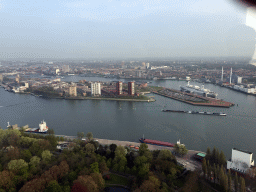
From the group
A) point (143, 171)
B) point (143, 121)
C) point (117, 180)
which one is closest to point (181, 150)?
point (143, 171)

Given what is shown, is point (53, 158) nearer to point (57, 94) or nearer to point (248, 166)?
point (248, 166)

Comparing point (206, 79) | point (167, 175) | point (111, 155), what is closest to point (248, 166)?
point (167, 175)

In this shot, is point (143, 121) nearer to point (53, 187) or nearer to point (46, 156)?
point (46, 156)

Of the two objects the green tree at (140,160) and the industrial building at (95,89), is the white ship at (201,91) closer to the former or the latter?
the industrial building at (95,89)

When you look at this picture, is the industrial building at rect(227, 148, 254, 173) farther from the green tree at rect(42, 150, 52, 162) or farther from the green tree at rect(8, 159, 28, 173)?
the green tree at rect(8, 159, 28, 173)

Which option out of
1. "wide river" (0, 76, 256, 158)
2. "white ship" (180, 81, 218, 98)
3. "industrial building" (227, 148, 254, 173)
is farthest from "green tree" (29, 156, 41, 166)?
"white ship" (180, 81, 218, 98)
